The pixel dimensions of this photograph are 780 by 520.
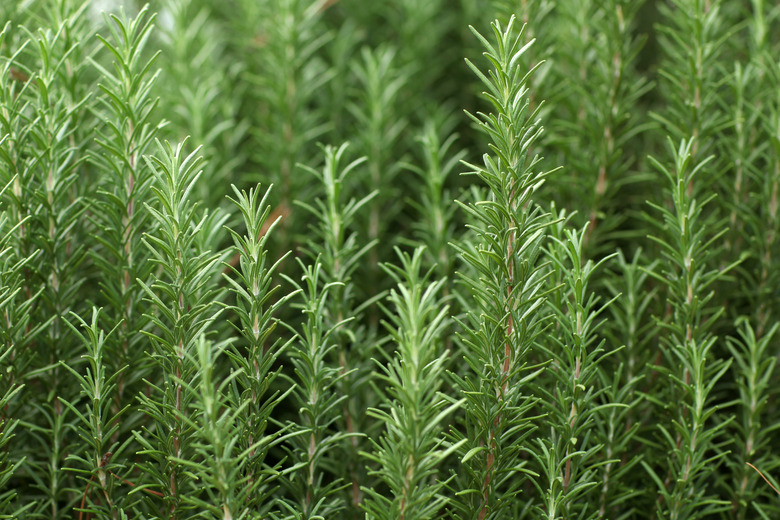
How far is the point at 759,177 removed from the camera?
66 centimetres

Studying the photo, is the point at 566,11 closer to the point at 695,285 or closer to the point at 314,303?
the point at 695,285

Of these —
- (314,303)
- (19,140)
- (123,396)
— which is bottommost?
(123,396)

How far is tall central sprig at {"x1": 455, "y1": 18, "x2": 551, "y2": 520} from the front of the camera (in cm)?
48

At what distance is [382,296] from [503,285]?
143mm

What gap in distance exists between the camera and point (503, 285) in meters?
0.49

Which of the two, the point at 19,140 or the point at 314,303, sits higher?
the point at 19,140

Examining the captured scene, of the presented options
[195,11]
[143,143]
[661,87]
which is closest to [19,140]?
[143,143]

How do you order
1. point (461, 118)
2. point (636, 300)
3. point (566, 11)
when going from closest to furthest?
point (636, 300) < point (566, 11) < point (461, 118)

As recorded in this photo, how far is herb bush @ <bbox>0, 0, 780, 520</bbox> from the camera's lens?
48 centimetres

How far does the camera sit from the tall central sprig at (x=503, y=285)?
0.48m

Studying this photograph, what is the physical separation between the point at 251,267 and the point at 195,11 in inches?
27.2

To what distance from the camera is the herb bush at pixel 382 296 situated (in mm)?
481

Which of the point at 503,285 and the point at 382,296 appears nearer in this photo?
the point at 503,285

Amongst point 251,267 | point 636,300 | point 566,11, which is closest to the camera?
point 251,267
